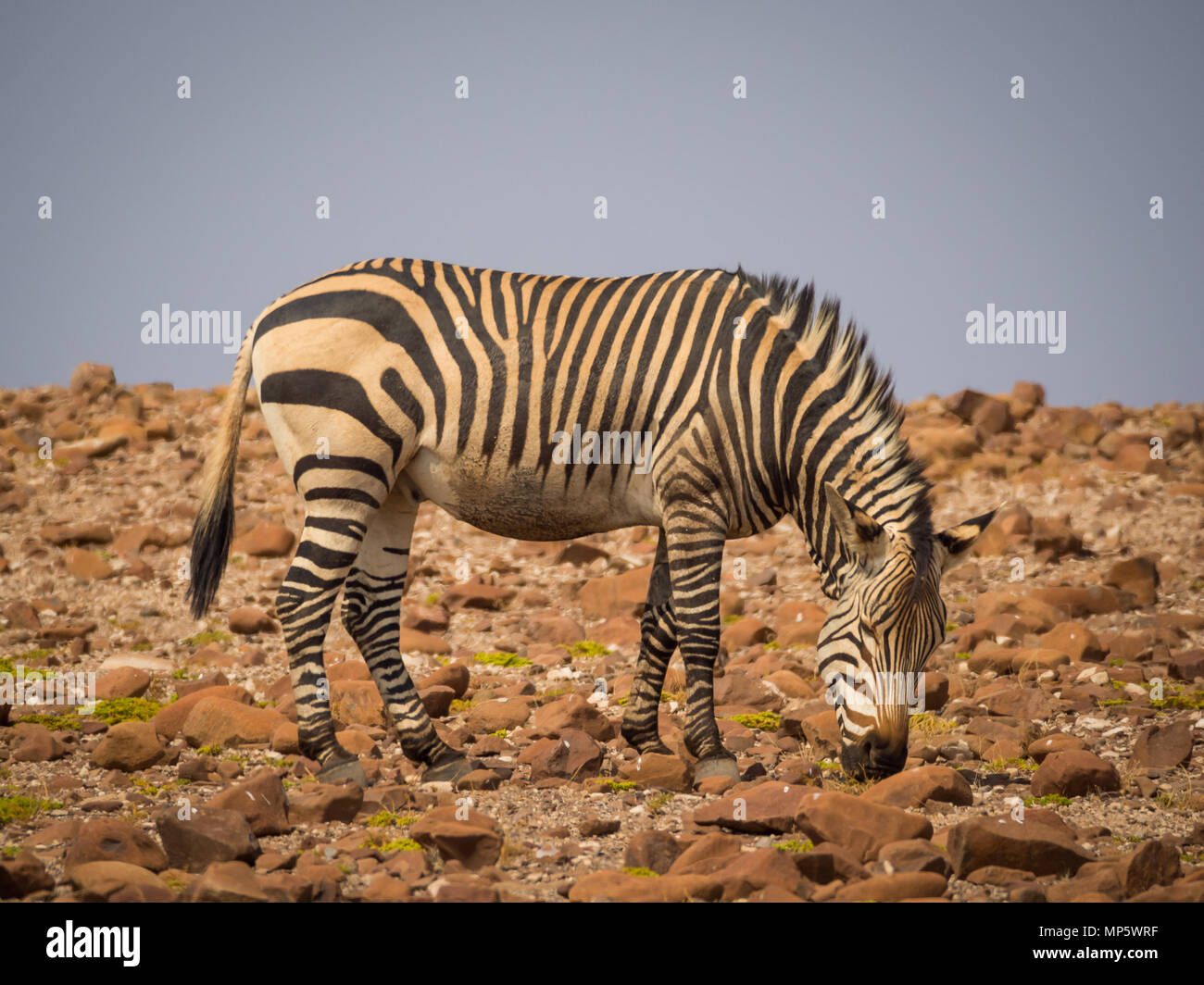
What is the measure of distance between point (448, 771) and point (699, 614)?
1953mm

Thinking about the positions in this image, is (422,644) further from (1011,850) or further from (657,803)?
(1011,850)

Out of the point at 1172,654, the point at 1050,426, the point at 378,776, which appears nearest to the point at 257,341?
the point at 378,776

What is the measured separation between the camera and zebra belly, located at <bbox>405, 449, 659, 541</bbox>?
7.38m

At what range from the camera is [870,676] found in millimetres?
6660

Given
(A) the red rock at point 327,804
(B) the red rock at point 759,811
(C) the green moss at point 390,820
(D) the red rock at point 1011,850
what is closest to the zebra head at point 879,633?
(B) the red rock at point 759,811

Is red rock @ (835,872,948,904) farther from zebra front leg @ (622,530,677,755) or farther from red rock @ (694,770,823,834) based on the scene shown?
zebra front leg @ (622,530,677,755)

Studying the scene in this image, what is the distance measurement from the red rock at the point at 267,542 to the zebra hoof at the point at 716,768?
9.90 m

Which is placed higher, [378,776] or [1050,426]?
[1050,426]

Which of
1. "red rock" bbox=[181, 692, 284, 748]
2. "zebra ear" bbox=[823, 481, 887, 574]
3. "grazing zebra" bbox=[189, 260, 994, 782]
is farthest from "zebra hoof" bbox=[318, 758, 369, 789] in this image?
"zebra ear" bbox=[823, 481, 887, 574]

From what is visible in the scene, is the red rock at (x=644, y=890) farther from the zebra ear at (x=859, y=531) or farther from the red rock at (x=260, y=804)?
the zebra ear at (x=859, y=531)

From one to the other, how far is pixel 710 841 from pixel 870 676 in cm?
177

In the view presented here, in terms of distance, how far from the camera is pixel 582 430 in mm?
7391

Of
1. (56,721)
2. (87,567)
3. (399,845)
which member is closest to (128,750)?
(56,721)

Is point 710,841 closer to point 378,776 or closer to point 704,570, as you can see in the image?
point 704,570
